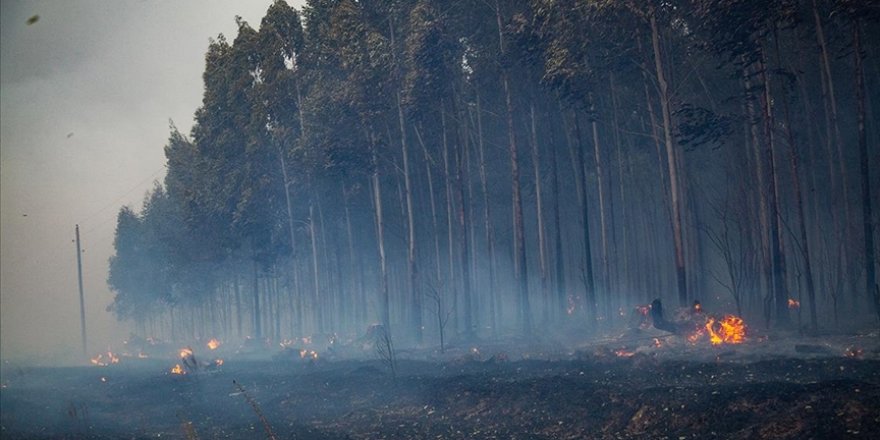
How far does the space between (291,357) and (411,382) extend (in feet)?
58.3

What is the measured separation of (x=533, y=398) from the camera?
16.9 metres

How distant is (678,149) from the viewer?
32250 mm

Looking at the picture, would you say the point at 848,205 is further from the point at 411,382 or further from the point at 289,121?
the point at 289,121

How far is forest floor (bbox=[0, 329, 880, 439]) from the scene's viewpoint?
12.2 m

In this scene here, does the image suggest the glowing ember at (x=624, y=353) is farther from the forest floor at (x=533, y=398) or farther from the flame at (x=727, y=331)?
the flame at (x=727, y=331)

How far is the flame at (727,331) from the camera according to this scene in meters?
21.6

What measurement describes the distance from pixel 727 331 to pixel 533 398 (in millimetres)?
8532

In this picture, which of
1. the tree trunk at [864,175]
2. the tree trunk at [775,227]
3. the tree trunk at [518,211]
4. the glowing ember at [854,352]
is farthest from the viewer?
the tree trunk at [518,211]

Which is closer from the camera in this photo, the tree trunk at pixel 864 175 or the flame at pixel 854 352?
the flame at pixel 854 352

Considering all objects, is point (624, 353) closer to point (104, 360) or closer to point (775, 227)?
point (775, 227)

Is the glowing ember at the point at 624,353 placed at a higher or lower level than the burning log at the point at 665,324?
lower

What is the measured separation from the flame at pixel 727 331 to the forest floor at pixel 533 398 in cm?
55

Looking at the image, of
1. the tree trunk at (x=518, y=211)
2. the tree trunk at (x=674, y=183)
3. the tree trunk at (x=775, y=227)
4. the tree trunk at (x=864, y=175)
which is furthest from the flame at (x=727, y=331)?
the tree trunk at (x=518, y=211)

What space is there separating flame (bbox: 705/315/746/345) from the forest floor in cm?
55
